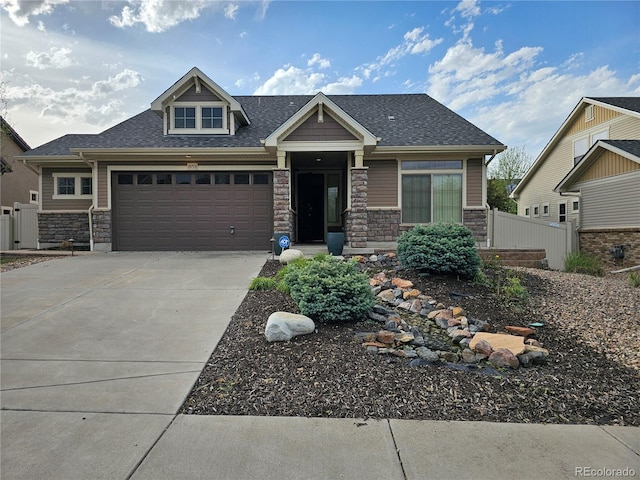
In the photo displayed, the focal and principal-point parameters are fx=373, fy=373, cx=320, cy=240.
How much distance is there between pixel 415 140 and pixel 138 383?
34.7ft

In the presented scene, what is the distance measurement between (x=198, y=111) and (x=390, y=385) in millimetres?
12051

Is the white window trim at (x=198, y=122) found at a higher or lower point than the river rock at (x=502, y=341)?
higher

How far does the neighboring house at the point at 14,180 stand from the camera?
18859 millimetres

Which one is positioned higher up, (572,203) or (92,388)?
(572,203)

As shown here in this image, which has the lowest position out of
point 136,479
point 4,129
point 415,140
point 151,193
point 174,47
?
point 136,479

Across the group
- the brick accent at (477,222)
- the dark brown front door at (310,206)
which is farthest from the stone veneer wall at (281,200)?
the brick accent at (477,222)

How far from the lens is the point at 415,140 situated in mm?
11828

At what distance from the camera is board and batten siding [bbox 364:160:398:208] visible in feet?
39.0

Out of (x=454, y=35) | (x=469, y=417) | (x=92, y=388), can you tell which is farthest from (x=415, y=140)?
(x=92, y=388)

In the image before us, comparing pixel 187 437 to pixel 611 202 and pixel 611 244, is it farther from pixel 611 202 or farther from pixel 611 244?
pixel 611 202

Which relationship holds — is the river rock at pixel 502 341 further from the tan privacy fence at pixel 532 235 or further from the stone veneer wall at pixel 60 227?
the stone veneer wall at pixel 60 227

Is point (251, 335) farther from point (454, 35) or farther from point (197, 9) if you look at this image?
point (454, 35)

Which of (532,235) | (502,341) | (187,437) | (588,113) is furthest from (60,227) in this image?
(588,113)

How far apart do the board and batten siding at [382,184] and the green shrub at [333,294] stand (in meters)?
7.10
